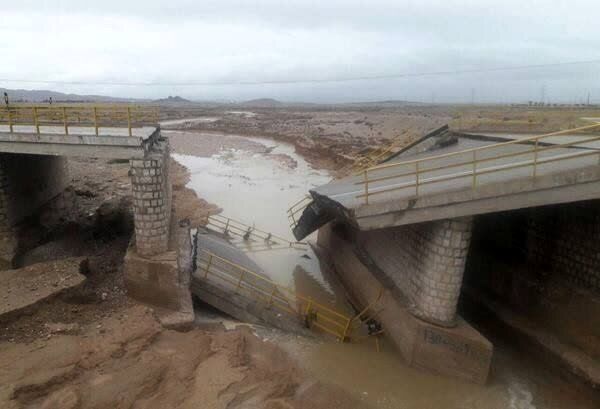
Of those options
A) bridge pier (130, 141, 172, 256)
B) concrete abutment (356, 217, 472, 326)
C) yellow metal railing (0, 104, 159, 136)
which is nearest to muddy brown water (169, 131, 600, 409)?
concrete abutment (356, 217, 472, 326)

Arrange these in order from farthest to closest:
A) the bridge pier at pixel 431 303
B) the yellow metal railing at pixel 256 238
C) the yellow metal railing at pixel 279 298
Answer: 1. the yellow metal railing at pixel 256 238
2. the yellow metal railing at pixel 279 298
3. the bridge pier at pixel 431 303

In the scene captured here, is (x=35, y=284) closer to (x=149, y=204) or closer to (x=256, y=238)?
(x=149, y=204)

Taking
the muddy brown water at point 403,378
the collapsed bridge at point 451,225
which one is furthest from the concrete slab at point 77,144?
the muddy brown water at point 403,378

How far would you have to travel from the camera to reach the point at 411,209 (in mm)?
9492

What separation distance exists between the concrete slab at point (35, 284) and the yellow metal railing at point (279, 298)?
10.8 ft

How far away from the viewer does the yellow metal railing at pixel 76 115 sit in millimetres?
11953

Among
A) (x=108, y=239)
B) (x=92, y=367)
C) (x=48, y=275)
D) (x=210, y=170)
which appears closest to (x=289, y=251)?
(x=108, y=239)

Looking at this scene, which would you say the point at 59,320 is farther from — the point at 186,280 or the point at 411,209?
the point at 411,209

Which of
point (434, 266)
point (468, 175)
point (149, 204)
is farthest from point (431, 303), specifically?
point (149, 204)

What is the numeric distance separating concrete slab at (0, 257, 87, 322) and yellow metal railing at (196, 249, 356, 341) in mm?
3306

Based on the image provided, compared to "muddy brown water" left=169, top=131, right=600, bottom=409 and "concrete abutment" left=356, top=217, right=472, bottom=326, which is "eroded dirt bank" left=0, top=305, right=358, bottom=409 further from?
"concrete abutment" left=356, top=217, right=472, bottom=326

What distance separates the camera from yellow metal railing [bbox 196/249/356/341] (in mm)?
12273

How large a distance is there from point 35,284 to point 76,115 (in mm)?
5570

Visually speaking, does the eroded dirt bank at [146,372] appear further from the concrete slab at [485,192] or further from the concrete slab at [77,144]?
the concrete slab at [77,144]
